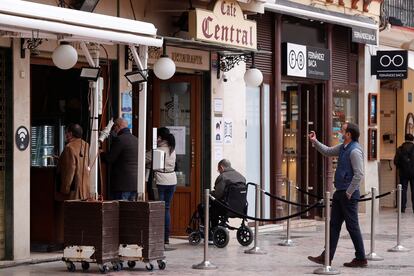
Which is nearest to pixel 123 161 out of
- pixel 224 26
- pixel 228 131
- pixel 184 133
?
pixel 224 26

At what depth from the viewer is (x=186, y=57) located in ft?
59.7

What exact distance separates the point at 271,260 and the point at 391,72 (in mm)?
10412

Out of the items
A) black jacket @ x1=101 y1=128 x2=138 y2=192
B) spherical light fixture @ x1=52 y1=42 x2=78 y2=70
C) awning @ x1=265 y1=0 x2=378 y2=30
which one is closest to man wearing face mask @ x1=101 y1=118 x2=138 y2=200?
black jacket @ x1=101 y1=128 x2=138 y2=192

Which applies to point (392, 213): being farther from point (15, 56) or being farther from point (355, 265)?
point (15, 56)

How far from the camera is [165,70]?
1561 centimetres

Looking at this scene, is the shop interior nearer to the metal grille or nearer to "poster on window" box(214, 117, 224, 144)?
"poster on window" box(214, 117, 224, 144)

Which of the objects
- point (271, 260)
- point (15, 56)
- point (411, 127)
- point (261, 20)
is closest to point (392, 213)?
point (411, 127)

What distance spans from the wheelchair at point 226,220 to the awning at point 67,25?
392 cm

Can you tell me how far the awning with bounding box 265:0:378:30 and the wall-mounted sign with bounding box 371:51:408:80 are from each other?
4.28 ft

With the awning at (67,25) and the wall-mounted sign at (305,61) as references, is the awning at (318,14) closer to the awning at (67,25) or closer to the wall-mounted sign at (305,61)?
the wall-mounted sign at (305,61)

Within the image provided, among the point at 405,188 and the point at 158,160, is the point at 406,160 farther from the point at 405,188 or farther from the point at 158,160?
the point at 158,160

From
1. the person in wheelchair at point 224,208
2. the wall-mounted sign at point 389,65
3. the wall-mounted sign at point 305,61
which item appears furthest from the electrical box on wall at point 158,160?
the wall-mounted sign at point 389,65

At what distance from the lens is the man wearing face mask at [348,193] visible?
47.3 feet

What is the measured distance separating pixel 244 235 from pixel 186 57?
3.23m
